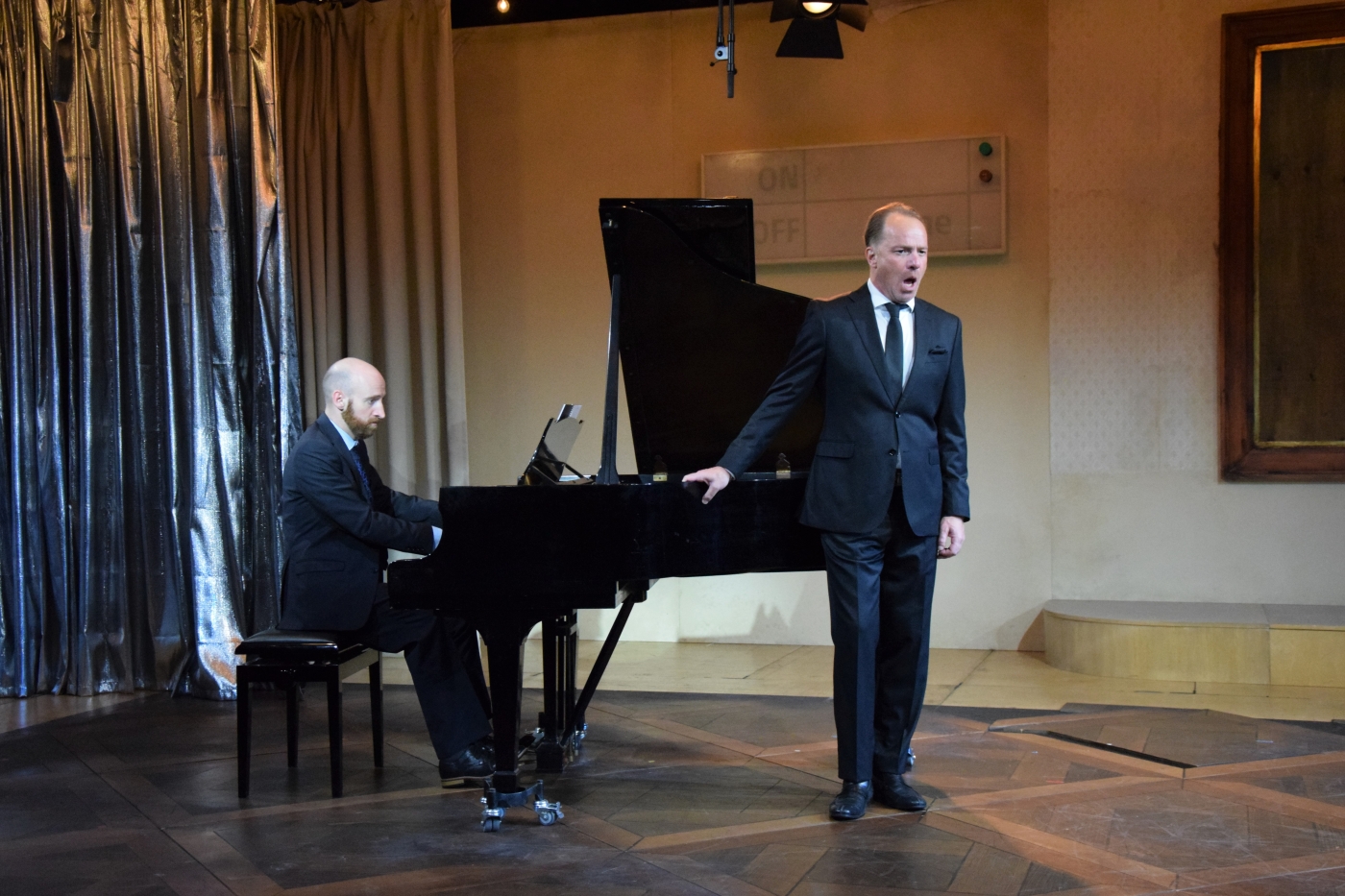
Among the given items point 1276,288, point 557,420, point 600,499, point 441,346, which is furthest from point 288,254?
point 1276,288

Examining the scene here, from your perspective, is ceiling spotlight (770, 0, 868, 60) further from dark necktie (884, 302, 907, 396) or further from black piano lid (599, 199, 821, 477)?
dark necktie (884, 302, 907, 396)

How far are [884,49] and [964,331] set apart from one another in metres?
1.31

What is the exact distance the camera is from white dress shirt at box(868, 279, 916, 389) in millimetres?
3082

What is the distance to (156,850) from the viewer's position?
2992 mm

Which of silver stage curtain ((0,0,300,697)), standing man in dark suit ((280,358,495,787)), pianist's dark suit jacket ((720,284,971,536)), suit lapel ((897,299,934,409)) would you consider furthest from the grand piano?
silver stage curtain ((0,0,300,697))

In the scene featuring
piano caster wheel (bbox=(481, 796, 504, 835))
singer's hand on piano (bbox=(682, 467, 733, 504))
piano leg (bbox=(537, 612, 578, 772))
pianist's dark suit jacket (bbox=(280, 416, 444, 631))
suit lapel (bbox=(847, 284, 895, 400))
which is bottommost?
piano caster wheel (bbox=(481, 796, 504, 835))

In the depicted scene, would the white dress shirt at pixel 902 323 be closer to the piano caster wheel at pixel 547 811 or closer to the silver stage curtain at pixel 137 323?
the piano caster wheel at pixel 547 811

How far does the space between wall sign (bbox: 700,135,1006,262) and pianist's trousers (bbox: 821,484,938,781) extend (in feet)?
8.90

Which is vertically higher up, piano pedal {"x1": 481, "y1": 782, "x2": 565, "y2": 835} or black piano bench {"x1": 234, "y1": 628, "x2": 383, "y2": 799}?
black piano bench {"x1": 234, "y1": 628, "x2": 383, "y2": 799}

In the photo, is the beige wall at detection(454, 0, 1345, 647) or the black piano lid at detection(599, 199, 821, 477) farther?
the beige wall at detection(454, 0, 1345, 647)

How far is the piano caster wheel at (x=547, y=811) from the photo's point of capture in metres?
3.09

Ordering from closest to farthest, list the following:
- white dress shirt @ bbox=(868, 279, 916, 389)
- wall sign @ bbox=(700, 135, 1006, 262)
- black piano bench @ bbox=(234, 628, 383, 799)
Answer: white dress shirt @ bbox=(868, 279, 916, 389) < black piano bench @ bbox=(234, 628, 383, 799) < wall sign @ bbox=(700, 135, 1006, 262)

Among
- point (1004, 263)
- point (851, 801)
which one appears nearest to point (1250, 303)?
point (1004, 263)

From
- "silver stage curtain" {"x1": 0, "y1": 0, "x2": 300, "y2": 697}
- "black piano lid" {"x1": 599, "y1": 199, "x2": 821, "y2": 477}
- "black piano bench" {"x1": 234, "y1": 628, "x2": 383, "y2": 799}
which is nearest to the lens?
"black piano lid" {"x1": 599, "y1": 199, "x2": 821, "y2": 477}
